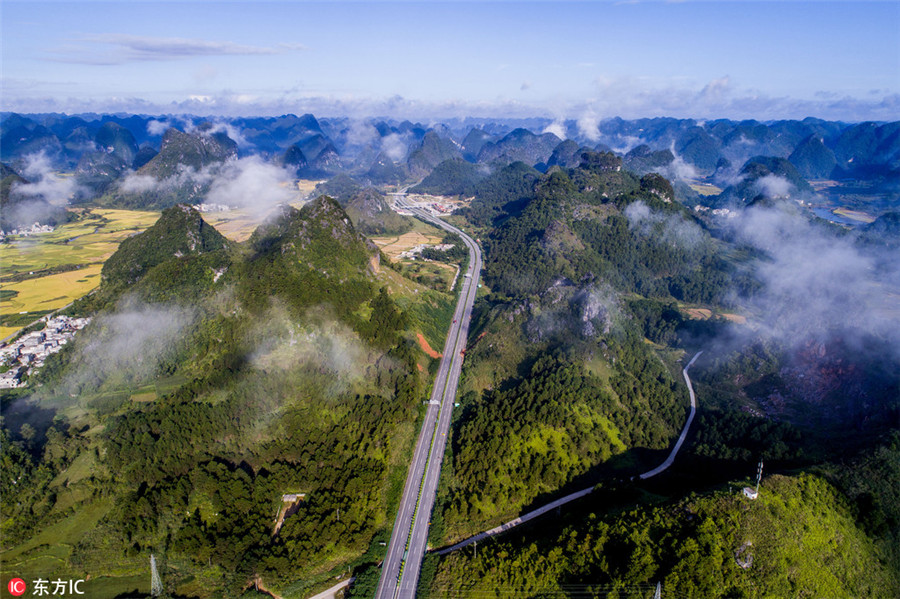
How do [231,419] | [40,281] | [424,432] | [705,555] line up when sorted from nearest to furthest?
[705,555]
[231,419]
[424,432]
[40,281]

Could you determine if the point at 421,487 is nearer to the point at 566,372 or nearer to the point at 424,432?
the point at 424,432

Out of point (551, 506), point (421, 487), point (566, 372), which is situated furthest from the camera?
point (566, 372)

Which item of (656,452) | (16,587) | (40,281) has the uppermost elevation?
(40,281)

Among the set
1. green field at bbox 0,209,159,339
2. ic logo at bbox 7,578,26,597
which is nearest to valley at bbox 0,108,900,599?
ic logo at bbox 7,578,26,597

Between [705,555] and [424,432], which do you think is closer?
[705,555]

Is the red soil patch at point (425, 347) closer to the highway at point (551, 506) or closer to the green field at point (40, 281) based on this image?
the highway at point (551, 506)

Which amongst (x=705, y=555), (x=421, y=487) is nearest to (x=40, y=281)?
(x=421, y=487)
